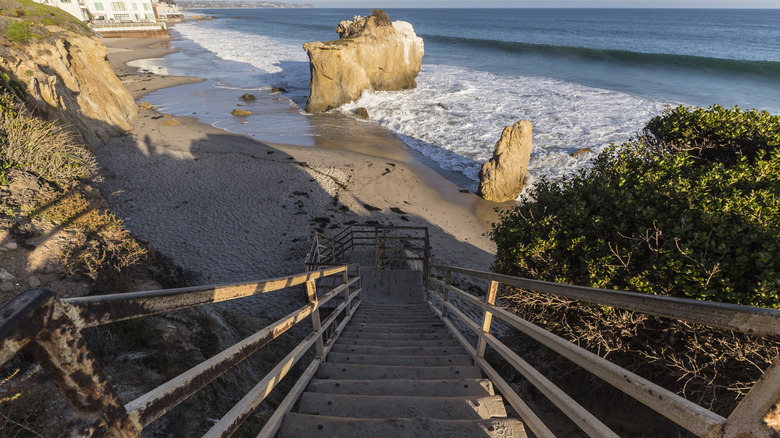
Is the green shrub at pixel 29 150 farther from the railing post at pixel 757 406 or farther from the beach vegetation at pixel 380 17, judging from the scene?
the beach vegetation at pixel 380 17

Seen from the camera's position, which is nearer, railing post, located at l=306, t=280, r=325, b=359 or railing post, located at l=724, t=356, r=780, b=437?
railing post, located at l=724, t=356, r=780, b=437

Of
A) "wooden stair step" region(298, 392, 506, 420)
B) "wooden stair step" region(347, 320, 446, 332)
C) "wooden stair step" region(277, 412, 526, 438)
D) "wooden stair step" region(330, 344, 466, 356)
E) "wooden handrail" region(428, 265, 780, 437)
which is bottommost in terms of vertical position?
"wooden stair step" region(347, 320, 446, 332)

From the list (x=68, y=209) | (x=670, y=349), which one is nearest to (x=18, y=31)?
(x=68, y=209)

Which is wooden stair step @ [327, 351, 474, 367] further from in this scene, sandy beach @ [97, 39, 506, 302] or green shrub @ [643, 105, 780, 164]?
sandy beach @ [97, 39, 506, 302]

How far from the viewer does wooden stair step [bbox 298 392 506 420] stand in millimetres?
2469

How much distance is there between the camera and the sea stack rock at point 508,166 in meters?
15.0

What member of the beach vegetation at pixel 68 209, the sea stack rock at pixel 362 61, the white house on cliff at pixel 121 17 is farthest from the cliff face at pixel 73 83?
the white house on cliff at pixel 121 17

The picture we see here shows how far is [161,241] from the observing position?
1090 cm

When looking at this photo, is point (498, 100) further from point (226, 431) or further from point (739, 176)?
point (226, 431)

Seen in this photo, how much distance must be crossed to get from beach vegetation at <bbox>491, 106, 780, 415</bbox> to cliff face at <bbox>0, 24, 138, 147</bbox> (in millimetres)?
15504

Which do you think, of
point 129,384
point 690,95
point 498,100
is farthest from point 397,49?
point 129,384

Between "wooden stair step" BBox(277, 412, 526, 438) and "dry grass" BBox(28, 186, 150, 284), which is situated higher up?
"wooden stair step" BBox(277, 412, 526, 438)

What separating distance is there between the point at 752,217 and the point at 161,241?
13.5 meters

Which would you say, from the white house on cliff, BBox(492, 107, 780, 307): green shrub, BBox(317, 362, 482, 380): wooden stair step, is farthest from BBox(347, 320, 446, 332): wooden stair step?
the white house on cliff
